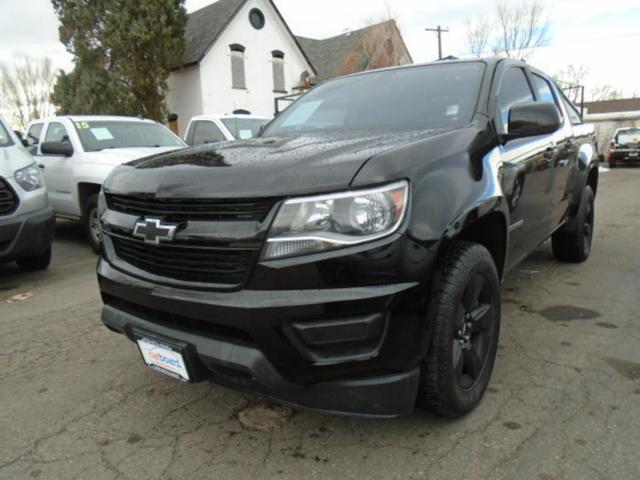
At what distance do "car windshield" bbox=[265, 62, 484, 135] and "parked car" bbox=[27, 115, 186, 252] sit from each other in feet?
9.23

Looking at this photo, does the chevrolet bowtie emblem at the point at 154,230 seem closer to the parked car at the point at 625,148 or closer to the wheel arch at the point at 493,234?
the wheel arch at the point at 493,234

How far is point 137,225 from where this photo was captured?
2240mm

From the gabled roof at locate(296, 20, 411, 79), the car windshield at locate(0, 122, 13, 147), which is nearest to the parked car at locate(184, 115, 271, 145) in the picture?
the car windshield at locate(0, 122, 13, 147)

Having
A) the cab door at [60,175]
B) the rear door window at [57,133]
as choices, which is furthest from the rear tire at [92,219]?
the rear door window at [57,133]

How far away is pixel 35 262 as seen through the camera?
559cm

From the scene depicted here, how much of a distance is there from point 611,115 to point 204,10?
78.4 ft

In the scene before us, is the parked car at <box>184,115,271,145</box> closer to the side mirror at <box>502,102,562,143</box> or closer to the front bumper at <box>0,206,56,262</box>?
the front bumper at <box>0,206,56,262</box>

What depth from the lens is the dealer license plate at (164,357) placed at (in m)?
2.07

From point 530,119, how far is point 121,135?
5713 mm

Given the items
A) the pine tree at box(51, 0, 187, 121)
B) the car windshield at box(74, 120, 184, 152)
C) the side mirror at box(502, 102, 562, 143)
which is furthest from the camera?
the pine tree at box(51, 0, 187, 121)

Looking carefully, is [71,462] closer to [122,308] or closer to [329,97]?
[122,308]

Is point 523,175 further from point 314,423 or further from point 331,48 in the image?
point 331,48

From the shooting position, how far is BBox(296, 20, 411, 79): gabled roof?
27516 mm

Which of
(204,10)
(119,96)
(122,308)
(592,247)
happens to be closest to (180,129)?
(119,96)
